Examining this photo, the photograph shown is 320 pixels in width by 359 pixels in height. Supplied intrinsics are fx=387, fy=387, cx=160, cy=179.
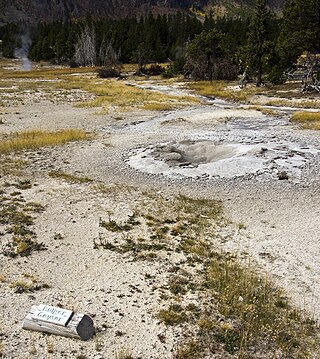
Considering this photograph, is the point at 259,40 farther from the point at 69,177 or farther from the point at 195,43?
the point at 69,177

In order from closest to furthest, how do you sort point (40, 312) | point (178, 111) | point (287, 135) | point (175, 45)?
point (40, 312)
point (287, 135)
point (178, 111)
point (175, 45)

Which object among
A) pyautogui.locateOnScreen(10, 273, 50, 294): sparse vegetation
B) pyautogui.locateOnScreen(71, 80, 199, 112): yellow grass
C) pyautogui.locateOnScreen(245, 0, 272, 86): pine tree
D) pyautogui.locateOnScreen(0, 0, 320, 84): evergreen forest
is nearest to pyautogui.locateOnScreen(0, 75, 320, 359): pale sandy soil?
pyautogui.locateOnScreen(10, 273, 50, 294): sparse vegetation

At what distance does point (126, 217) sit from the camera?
1319cm

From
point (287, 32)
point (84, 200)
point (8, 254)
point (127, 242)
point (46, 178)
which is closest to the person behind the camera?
point (8, 254)

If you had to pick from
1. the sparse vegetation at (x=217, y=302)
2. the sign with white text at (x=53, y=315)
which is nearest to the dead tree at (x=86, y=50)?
the sparse vegetation at (x=217, y=302)

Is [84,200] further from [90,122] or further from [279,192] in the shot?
[90,122]

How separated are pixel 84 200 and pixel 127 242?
13.1ft

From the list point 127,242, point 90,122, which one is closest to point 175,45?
point 90,122

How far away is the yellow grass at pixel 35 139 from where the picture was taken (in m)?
22.8

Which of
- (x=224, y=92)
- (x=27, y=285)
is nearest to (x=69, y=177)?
(x=27, y=285)

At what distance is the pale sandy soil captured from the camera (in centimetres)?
761

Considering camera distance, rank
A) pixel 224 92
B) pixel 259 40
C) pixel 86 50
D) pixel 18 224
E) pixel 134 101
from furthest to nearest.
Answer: pixel 86 50 < pixel 259 40 < pixel 224 92 < pixel 134 101 < pixel 18 224

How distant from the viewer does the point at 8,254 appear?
34.2 feet

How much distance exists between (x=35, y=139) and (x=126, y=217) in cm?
1340
